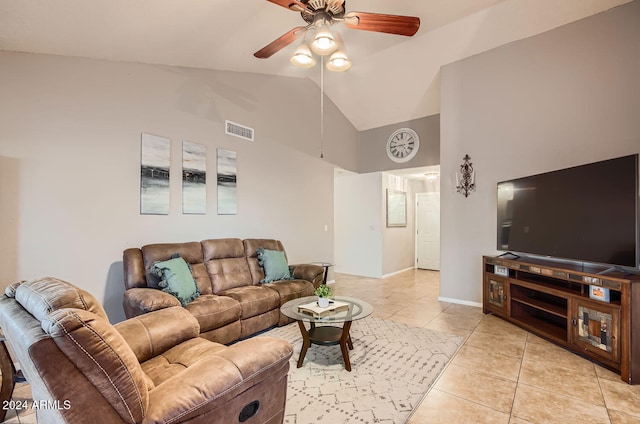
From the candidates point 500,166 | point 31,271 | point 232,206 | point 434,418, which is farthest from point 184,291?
point 500,166

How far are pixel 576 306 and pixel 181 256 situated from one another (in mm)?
3892

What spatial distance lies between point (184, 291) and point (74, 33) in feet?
7.77

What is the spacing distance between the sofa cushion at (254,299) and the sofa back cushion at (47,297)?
1756 millimetres

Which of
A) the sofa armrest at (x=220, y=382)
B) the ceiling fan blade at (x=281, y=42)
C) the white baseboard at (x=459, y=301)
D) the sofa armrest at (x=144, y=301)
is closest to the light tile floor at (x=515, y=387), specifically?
the white baseboard at (x=459, y=301)

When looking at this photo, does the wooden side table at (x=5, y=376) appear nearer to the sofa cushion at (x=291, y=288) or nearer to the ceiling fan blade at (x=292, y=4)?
the sofa cushion at (x=291, y=288)

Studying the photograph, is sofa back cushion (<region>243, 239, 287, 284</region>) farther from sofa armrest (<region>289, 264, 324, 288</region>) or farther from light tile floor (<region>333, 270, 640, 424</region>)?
light tile floor (<region>333, 270, 640, 424</region>)

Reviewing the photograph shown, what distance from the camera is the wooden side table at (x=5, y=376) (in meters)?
1.76

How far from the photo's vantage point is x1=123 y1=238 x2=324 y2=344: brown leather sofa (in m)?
2.53

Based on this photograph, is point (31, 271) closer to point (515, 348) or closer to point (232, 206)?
point (232, 206)

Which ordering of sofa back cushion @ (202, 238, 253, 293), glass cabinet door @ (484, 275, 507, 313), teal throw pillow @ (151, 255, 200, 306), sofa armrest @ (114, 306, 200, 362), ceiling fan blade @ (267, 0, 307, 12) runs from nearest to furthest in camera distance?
1. sofa armrest @ (114, 306, 200, 362)
2. ceiling fan blade @ (267, 0, 307, 12)
3. teal throw pillow @ (151, 255, 200, 306)
4. sofa back cushion @ (202, 238, 253, 293)
5. glass cabinet door @ (484, 275, 507, 313)

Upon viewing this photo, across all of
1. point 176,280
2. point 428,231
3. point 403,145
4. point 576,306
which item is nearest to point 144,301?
point 176,280

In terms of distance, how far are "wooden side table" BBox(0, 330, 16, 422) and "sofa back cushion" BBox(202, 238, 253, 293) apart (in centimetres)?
162

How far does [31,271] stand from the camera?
2447 millimetres

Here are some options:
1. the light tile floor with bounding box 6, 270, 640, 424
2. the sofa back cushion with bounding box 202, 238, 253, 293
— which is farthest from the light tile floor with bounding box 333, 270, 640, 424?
the sofa back cushion with bounding box 202, 238, 253, 293
